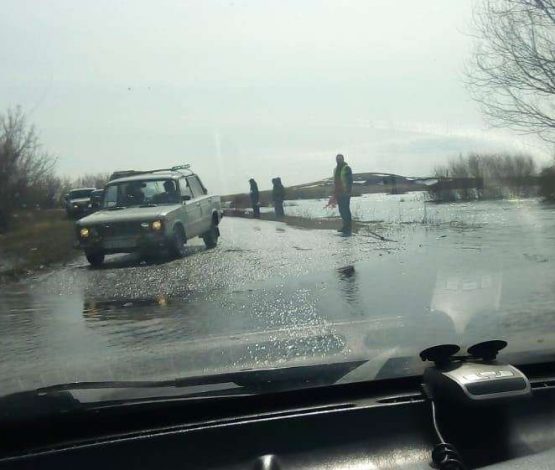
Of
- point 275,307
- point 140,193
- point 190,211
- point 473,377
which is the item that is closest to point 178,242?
Result: point 190,211

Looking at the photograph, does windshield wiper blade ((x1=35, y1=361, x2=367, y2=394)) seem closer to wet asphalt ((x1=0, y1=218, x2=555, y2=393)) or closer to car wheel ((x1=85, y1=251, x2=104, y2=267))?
wet asphalt ((x1=0, y1=218, x2=555, y2=393))

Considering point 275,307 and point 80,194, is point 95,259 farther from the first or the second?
point 275,307

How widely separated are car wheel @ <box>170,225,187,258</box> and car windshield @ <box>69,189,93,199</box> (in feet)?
4.85

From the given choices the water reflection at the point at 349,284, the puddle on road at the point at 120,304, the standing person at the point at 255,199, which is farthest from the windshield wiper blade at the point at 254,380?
the standing person at the point at 255,199

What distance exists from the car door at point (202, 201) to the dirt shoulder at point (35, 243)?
6.80ft

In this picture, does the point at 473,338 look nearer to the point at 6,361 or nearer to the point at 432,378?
the point at 432,378

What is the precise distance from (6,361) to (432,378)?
3.21 meters

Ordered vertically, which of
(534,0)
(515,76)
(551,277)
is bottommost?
(551,277)

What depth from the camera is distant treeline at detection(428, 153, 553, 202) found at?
1202 centimetres

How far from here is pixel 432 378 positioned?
4.00 meters

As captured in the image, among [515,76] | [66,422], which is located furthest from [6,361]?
[515,76]

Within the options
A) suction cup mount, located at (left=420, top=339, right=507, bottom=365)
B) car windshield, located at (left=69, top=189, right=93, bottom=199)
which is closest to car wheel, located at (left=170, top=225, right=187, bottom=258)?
car windshield, located at (left=69, top=189, right=93, bottom=199)

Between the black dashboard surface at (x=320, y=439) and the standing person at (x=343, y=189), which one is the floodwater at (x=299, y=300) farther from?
the black dashboard surface at (x=320, y=439)

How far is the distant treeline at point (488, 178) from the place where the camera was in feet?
39.4
